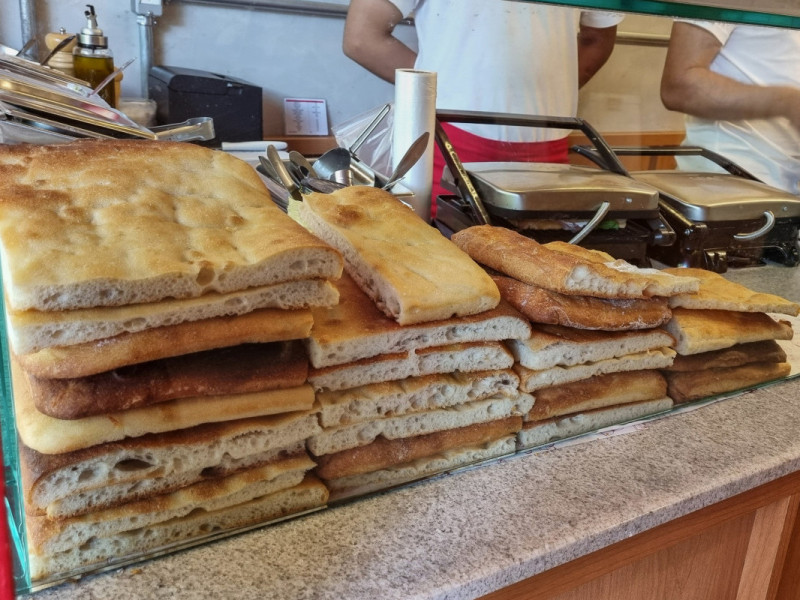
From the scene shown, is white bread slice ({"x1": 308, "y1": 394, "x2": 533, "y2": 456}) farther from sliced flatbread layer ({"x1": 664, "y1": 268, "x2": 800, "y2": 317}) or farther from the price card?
the price card

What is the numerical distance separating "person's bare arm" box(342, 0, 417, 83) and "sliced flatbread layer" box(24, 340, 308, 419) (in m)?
1.73

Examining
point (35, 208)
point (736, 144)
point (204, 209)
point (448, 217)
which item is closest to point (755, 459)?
point (448, 217)

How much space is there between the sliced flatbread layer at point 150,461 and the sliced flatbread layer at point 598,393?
34cm

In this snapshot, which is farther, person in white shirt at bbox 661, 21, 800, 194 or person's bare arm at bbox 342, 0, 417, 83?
person's bare arm at bbox 342, 0, 417, 83

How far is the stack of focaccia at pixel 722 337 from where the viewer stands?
40.4 inches

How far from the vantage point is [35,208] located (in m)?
0.67

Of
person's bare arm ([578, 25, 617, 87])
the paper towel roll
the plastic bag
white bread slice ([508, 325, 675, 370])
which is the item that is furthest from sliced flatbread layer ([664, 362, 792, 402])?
person's bare arm ([578, 25, 617, 87])

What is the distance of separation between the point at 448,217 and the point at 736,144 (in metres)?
0.88

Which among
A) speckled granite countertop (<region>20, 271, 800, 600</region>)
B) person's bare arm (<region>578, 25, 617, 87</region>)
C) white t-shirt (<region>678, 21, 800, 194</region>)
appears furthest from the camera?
person's bare arm (<region>578, 25, 617, 87</region>)

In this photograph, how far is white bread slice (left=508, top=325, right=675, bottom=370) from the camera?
90cm

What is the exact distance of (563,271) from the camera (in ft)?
3.01

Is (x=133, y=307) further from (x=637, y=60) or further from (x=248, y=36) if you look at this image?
(x=248, y=36)

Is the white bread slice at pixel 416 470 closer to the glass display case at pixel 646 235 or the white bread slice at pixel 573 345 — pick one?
the glass display case at pixel 646 235

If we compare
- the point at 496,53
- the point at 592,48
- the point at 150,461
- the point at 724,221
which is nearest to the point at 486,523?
the point at 150,461
